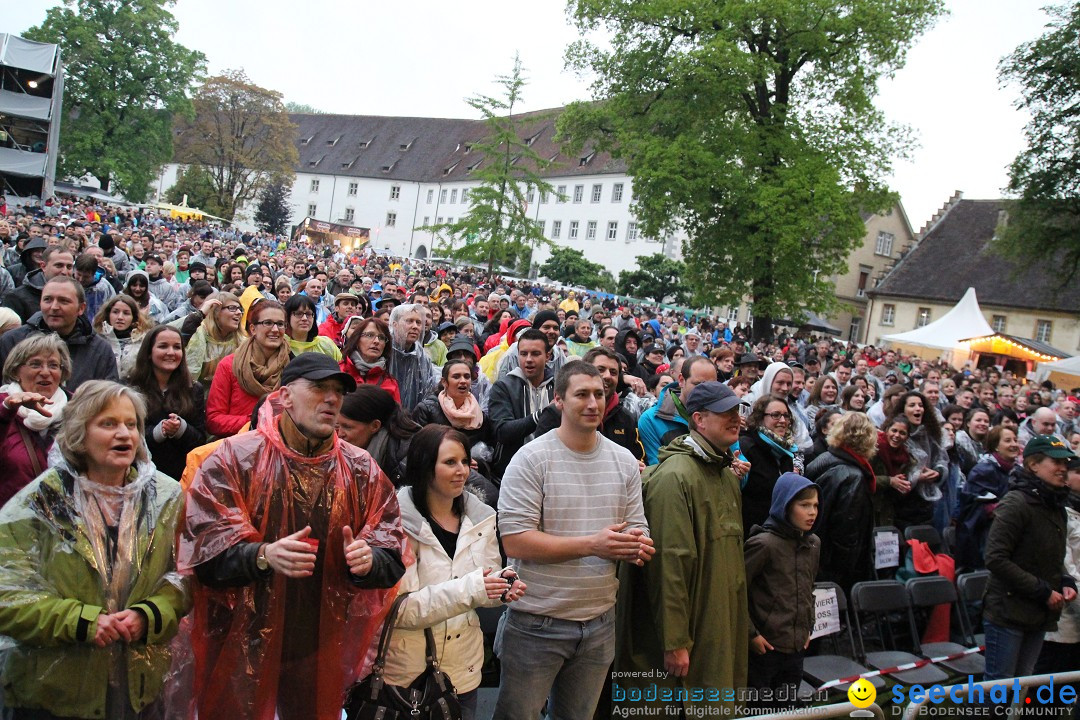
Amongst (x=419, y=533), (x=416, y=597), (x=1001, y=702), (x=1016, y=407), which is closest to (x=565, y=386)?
(x=419, y=533)

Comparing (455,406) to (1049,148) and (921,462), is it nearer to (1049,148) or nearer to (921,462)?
(921,462)

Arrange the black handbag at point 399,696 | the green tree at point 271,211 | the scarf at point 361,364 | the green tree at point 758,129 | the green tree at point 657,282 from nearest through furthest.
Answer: the black handbag at point 399,696 → the scarf at point 361,364 → the green tree at point 758,129 → the green tree at point 657,282 → the green tree at point 271,211

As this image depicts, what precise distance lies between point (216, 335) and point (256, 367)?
1.11 m

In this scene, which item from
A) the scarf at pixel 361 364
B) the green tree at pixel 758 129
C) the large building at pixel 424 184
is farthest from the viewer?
the large building at pixel 424 184

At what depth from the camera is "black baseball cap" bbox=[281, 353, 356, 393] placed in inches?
106

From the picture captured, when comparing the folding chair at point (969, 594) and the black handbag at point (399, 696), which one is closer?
the black handbag at point (399, 696)

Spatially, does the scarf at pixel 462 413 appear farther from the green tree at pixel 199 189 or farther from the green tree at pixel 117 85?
the green tree at pixel 199 189

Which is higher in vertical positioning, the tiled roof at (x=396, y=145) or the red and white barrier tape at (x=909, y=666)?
the tiled roof at (x=396, y=145)

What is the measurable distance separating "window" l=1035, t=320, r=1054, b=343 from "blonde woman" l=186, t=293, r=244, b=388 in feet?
142

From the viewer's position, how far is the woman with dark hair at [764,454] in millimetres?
5039

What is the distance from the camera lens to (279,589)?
8.84 feet

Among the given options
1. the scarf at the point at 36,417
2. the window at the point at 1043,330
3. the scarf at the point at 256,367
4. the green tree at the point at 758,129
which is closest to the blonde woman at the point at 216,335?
the scarf at the point at 256,367

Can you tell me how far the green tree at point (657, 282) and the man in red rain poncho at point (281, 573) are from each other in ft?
112

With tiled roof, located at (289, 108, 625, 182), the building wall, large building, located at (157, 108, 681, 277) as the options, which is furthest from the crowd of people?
tiled roof, located at (289, 108, 625, 182)
